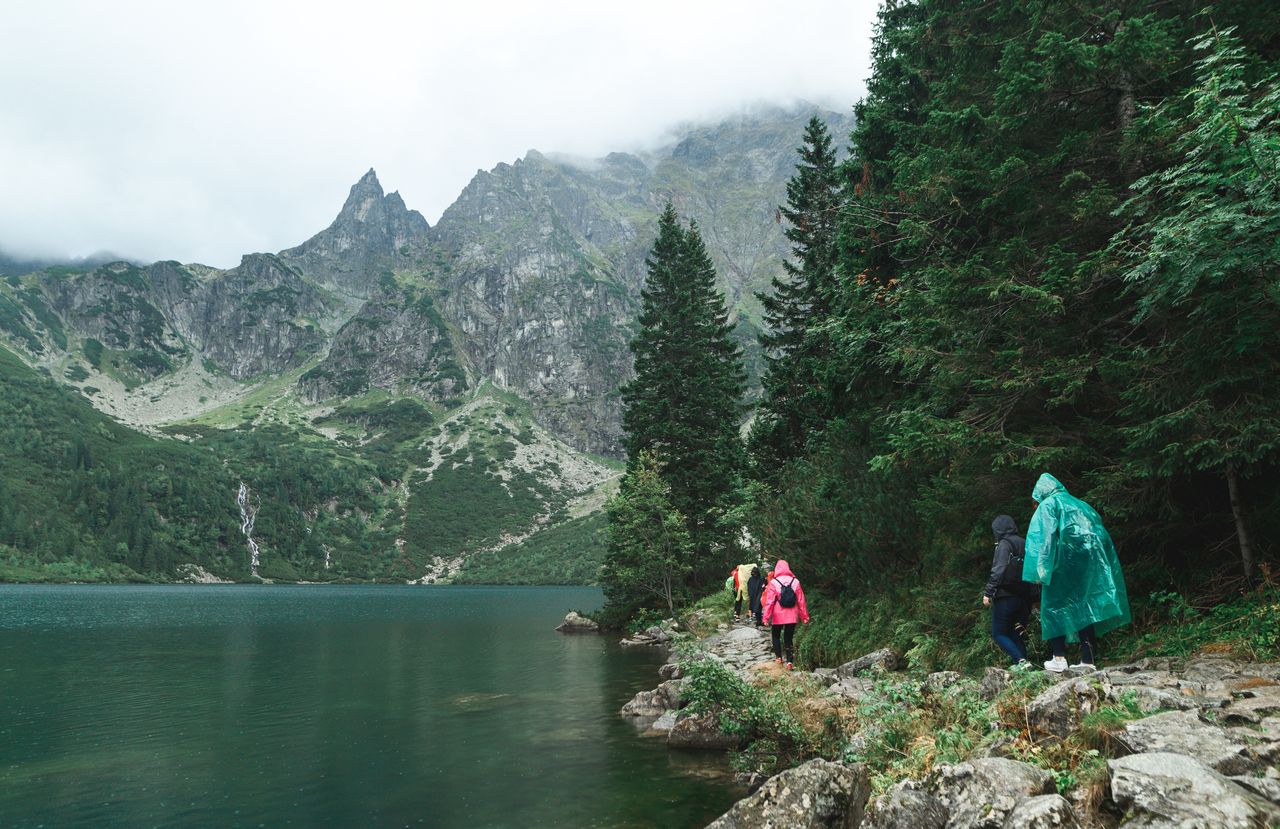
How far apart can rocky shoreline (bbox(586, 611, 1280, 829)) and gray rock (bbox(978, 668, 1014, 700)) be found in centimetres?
2

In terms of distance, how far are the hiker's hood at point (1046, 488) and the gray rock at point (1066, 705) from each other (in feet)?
8.69

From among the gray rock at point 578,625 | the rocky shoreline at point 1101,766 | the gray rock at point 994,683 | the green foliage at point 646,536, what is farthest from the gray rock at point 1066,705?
the gray rock at point 578,625

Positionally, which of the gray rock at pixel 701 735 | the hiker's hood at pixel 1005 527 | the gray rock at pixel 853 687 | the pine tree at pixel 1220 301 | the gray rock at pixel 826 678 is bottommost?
the gray rock at pixel 701 735

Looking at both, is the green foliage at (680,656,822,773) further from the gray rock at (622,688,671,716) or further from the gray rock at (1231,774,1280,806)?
the gray rock at (1231,774,1280,806)

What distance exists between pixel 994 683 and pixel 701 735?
24.9 feet

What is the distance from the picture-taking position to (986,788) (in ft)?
17.4

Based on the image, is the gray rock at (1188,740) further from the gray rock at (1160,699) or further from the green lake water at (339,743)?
the green lake water at (339,743)

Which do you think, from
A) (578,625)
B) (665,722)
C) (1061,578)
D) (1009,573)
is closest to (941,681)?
(1009,573)

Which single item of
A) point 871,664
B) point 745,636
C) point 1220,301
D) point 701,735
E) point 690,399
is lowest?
point 701,735

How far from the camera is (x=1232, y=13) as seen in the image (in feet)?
35.3

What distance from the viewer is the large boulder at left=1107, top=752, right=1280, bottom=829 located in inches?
149

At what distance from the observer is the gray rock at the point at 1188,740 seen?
4352 millimetres

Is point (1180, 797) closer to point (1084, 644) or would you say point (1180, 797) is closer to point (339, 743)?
point (1084, 644)

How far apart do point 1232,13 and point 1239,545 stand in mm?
8633
